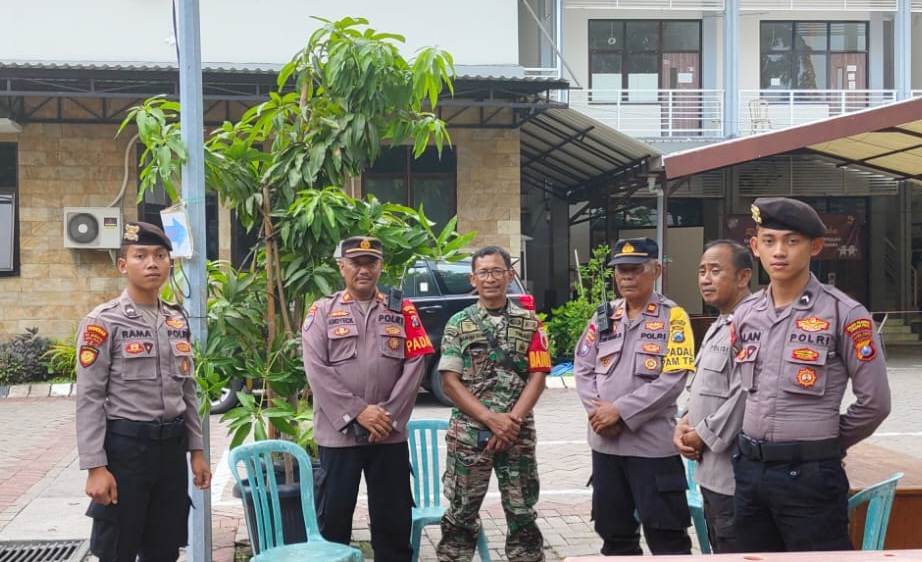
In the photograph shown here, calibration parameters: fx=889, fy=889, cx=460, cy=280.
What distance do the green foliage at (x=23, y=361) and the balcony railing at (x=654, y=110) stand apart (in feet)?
34.7

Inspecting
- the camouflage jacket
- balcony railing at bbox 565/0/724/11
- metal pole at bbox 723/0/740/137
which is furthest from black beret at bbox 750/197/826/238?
balcony railing at bbox 565/0/724/11

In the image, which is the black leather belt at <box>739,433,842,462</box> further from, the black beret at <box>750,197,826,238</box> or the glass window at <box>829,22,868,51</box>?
the glass window at <box>829,22,868,51</box>

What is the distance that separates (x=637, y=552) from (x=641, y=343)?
979 mm

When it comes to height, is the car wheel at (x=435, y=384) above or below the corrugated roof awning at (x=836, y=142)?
below

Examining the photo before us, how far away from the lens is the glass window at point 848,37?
18875 mm

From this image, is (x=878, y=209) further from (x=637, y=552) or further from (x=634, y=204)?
(x=637, y=552)

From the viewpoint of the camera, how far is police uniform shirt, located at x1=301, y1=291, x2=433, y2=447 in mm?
4082

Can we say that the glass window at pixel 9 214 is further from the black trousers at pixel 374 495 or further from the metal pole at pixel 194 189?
the black trousers at pixel 374 495

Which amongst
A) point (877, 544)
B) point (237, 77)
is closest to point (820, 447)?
point (877, 544)

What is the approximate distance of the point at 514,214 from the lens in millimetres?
14125

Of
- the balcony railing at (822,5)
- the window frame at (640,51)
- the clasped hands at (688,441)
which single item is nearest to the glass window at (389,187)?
the window frame at (640,51)

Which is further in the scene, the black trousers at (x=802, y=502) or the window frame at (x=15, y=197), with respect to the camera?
the window frame at (x=15, y=197)

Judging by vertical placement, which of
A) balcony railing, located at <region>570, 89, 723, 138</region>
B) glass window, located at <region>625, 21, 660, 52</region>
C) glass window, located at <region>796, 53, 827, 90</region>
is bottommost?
balcony railing, located at <region>570, 89, 723, 138</region>

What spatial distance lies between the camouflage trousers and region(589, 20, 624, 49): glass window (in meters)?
15.6
